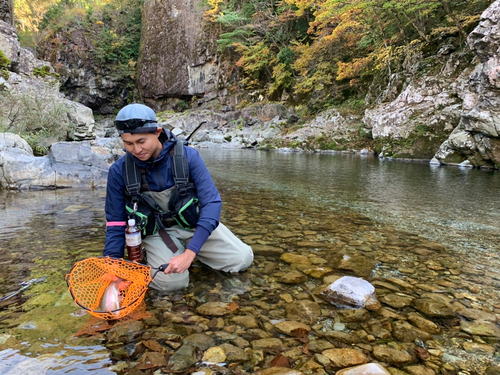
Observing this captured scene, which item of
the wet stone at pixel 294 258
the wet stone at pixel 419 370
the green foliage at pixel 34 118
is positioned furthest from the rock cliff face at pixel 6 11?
the wet stone at pixel 419 370

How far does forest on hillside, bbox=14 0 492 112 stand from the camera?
16.2 metres

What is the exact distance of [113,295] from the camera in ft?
6.55

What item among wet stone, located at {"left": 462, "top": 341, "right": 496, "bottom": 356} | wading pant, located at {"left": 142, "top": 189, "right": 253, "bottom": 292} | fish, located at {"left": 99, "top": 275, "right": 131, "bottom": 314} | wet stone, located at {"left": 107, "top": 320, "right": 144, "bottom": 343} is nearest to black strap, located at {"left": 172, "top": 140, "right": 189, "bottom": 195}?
wading pant, located at {"left": 142, "top": 189, "right": 253, "bottom": 292}

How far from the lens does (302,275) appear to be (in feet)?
8.84

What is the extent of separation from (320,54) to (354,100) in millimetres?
5119

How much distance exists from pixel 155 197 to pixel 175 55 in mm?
40519

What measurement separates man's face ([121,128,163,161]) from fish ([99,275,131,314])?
86 cm

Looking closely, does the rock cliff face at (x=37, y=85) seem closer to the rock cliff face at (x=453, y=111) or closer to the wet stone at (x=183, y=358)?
the wet stone at (x=183, y=358)

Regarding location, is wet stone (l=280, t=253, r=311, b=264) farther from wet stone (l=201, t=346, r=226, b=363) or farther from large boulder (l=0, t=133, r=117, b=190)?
large boulder (l=0, t=133, r=117, b=190)

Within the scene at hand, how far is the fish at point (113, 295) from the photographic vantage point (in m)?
1.97

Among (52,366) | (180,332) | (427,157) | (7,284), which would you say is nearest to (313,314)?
(180,332)

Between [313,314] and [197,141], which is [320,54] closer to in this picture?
[197,141]

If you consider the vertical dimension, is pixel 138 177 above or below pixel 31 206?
above

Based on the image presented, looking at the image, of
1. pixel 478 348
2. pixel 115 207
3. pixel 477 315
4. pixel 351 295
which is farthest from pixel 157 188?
pixel 477 315
